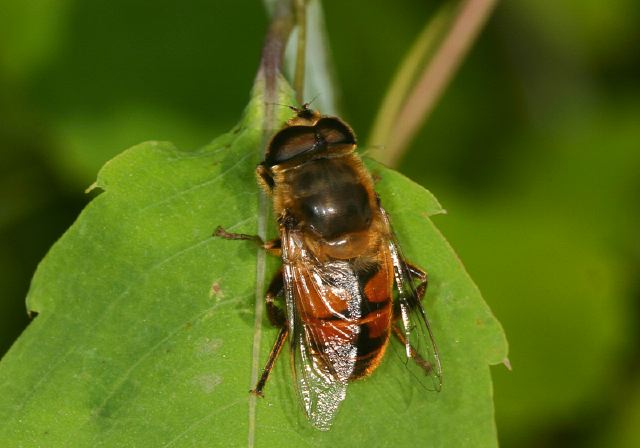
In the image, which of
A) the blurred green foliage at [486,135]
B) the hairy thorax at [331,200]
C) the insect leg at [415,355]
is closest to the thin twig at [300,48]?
the hairy thorax at [331,200]

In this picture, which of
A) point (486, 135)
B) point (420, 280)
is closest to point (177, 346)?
point (420, 280)

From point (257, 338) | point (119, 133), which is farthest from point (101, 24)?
point (257, 338)

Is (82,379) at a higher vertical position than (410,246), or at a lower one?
lower

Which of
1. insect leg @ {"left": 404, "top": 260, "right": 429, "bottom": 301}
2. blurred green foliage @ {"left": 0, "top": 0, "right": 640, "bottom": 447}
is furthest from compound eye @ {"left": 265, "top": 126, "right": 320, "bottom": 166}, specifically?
blurred green foliage @ {"left": 0, "top": 0, "right": 640, "bottom": 447}

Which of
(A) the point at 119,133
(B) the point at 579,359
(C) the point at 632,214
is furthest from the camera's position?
(C) the point at 632,214

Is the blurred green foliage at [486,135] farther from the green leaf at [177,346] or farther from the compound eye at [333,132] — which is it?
the green leaf at [177,346]

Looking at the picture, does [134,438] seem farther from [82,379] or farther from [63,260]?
[63,260]
